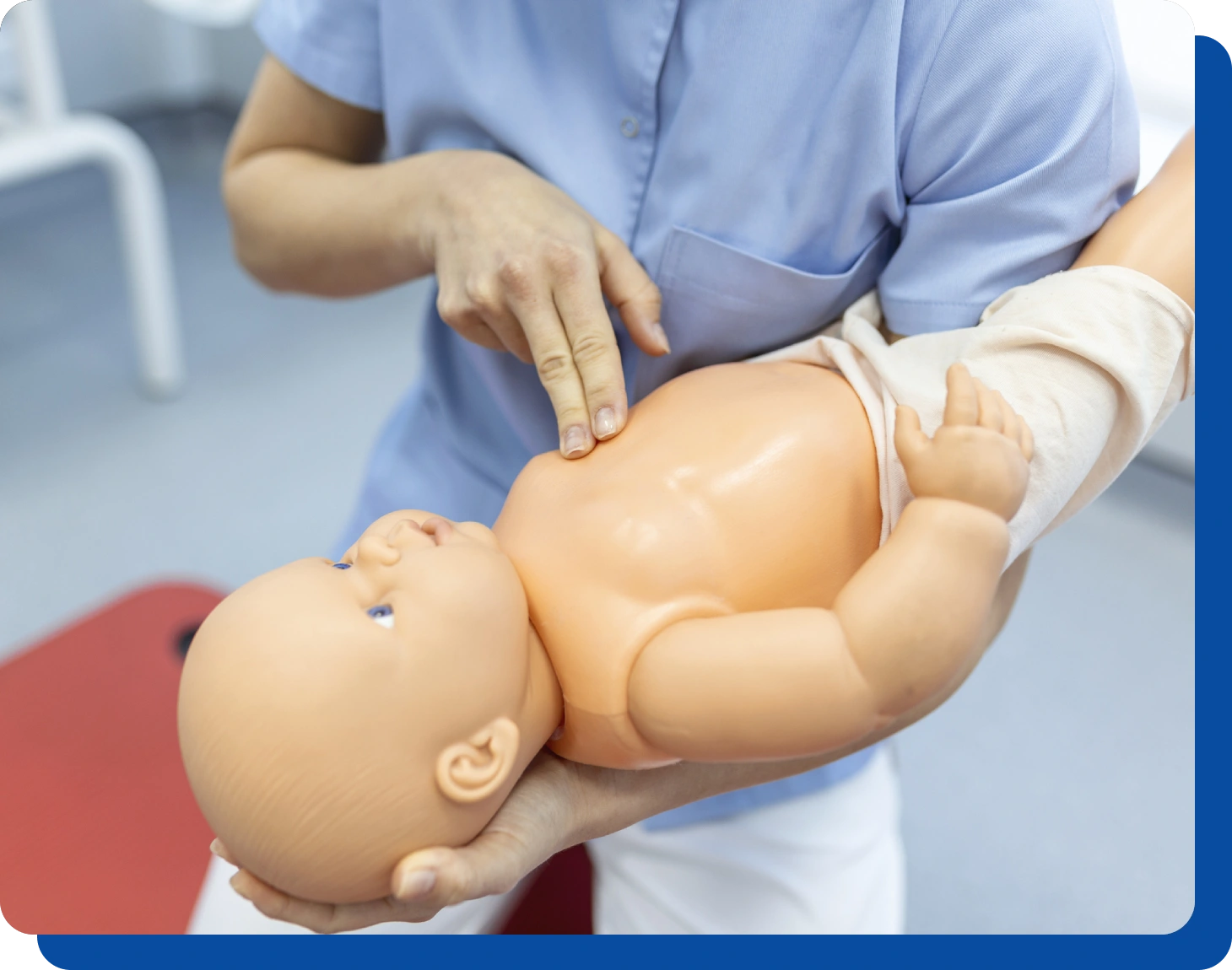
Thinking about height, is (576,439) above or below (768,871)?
above

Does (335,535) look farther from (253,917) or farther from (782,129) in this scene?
(782,129)

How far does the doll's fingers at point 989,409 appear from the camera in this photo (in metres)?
0.65

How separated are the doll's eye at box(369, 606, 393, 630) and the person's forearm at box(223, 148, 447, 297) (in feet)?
1.06

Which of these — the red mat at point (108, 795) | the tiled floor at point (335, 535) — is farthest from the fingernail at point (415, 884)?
the tiled floor at point (335, 535)

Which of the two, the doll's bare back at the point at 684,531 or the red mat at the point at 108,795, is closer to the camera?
the doll's bare back at the point at 684,531

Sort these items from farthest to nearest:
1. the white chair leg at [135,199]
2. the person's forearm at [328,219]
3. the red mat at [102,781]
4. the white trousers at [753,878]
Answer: the white chair leg at [135,199]
the red mat at [102,781]
the white trousers at [753,878]
the person's forearm at [328,219]

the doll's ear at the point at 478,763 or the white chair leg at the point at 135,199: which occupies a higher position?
the doll's ear at the point at 478,763

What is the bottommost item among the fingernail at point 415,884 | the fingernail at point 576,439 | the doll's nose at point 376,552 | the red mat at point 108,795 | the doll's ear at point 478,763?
the red mat at point 108,795

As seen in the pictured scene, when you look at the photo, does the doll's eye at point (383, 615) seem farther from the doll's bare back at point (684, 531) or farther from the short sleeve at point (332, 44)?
the short sleeve at point (332, 44)

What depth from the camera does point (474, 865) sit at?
2.20 feet

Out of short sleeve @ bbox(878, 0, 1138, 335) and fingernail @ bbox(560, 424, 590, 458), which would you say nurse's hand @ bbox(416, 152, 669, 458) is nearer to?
fingernail @ bbox(560, 424, 590, 458)

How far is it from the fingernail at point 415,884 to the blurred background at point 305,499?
0.73 m

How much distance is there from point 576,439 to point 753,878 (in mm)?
493

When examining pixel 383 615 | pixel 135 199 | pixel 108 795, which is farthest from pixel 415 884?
pixel 135 199
